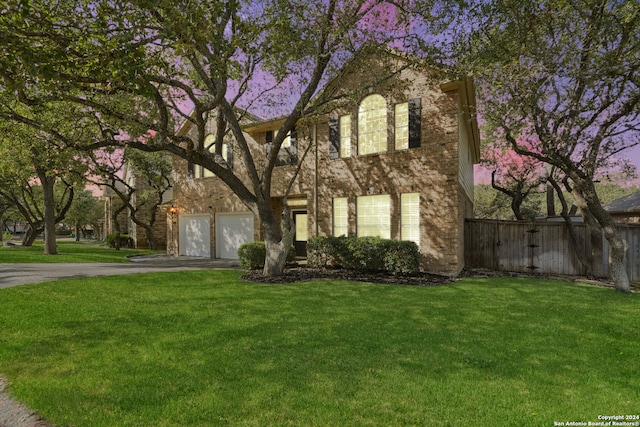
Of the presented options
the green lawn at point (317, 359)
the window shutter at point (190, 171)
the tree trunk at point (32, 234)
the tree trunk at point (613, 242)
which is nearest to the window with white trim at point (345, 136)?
the green lawn at point (317, 359)

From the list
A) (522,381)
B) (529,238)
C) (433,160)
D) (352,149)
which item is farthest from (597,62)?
(522,381)

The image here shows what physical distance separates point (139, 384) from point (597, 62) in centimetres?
1159

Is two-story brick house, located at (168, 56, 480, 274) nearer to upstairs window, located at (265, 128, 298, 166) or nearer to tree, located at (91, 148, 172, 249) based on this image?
upstairs window, located at (265, 128, 298, 166)

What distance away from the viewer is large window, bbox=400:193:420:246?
37.2 ft

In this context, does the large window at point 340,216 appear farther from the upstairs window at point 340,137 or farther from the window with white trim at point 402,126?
the window with white trim at point 402,126

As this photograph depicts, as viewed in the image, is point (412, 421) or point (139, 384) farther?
point (139, 384)

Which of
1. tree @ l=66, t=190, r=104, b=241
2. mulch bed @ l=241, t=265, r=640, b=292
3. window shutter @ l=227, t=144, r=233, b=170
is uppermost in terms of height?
window shutter @ l=227, t=144, r=233, b=170

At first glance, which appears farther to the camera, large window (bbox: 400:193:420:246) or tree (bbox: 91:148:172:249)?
tree (bbox: 91:148:172:249)

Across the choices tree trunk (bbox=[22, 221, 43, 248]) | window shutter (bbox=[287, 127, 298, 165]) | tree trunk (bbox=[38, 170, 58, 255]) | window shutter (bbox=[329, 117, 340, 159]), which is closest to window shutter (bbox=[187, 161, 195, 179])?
window shutter (bbox=[287, 127, 298, 165])

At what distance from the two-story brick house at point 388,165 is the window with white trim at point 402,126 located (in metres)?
0.03

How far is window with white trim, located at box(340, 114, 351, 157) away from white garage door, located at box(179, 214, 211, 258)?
8.39m

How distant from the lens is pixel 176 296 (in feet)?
25.2

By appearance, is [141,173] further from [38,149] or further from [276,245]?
[276,245]

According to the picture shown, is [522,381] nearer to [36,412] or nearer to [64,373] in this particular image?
[36,412]
